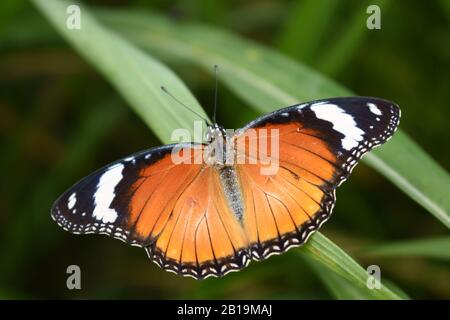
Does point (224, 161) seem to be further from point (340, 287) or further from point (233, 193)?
point (340, 287)

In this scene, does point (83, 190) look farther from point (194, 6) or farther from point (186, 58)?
point (194, 6)

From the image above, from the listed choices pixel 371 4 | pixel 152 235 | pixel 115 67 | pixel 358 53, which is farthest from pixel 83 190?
pixel 358 53

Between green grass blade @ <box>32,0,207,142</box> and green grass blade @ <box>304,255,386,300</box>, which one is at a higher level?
green grass blade @ <box>32,0,207,142</box>

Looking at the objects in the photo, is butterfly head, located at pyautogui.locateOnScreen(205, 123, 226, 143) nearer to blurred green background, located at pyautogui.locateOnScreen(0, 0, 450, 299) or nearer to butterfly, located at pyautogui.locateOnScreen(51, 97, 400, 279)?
butterfly, located at pyautogui.locateOnScreen(51, 97, 400, 279)

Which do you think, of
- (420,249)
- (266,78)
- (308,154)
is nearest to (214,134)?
(308,154)

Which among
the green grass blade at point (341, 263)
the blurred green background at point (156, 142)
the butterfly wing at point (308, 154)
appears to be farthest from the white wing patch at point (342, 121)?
the blurred green background at point (156, 142)

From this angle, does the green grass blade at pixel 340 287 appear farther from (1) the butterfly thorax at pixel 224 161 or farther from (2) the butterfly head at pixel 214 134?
(2) the butterfly head at pixel 214 134

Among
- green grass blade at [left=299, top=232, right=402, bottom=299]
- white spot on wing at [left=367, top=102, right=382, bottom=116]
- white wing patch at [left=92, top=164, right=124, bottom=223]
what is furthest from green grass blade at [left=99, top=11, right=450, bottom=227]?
white wing patch at [left=92, top=164, right=124, bottom=223]
